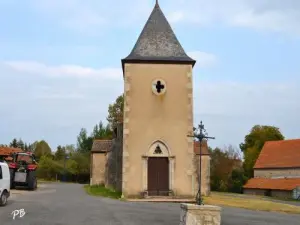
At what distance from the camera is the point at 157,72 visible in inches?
1053

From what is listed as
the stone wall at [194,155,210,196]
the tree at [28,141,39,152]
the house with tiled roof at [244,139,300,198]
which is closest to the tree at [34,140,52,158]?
the tree at [28,141,39,152]

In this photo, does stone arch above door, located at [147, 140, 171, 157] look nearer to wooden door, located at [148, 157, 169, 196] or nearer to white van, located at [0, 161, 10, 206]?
wooden door, located at [148, 157, 169, 196]

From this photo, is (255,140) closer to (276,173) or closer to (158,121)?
(276,173)

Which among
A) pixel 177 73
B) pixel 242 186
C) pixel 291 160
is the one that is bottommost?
pixel 242 186

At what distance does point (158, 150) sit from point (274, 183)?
113 ft

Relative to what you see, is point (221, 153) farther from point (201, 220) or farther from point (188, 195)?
point (201, 220)

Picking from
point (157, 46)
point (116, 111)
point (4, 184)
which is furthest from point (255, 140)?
point (4, 184)

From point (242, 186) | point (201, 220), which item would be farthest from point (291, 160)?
point (201, 220)

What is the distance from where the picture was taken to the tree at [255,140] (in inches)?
2820

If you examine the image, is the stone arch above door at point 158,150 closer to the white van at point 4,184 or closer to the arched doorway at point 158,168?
the arched doorway at point 158,168

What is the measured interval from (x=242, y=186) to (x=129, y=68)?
40.9 m

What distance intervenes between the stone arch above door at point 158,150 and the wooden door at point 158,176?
0.25 m

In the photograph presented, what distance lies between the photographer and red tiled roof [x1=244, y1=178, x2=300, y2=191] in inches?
2046

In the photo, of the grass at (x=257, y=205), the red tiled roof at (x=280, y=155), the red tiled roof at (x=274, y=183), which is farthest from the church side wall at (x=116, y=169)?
the red tiled roof at (x=280, y=155)
